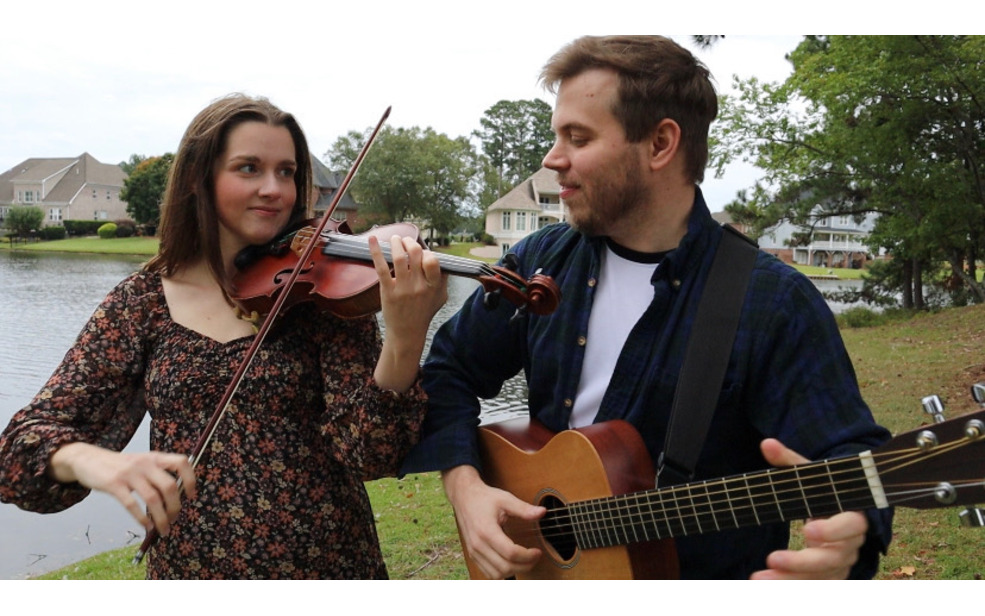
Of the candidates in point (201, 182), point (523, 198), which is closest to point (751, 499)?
point (201, 182)

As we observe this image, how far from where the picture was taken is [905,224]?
13078 millimetres

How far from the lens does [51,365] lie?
12.3 m

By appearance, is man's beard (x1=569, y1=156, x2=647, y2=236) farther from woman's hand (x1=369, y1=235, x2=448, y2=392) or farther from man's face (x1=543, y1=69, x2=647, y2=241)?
woman's hand (x1=369, y1=235, x2=448, y2=392)

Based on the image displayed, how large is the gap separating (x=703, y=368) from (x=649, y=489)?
318 millimetres

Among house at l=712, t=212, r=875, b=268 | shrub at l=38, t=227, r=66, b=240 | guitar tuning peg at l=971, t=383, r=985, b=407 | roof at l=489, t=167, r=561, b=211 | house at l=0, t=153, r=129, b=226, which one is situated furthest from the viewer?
shrub at l=38, t=227, r=66, b=240

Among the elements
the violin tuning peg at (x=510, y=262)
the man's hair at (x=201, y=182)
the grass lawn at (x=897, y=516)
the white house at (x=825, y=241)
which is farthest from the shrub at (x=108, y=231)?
the violin tuning peg at (x=510, y=262)

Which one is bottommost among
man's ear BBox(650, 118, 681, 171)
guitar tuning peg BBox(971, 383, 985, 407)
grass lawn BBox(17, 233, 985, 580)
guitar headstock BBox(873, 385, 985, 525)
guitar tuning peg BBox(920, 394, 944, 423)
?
grass lawn BBox(17, 233, 985, 580)

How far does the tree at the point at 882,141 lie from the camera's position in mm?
9703

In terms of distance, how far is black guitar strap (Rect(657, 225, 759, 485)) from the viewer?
1.84 meters

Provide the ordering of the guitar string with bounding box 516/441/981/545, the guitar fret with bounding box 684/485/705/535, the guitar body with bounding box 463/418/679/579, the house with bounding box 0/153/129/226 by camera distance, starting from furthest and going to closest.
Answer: the house with bounding box 0/153/129/226, the guitar body with bounding box 463/418/679/579, the guitar fret with bounding box 684/485/705/535, the guitar string with bounding box 516/441/981/545

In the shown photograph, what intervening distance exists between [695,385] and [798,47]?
1667 centimetres

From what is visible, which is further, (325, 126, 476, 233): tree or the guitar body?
(325, 126, 476, 233): tree

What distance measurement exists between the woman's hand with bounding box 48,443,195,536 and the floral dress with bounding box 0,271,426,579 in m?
0.24

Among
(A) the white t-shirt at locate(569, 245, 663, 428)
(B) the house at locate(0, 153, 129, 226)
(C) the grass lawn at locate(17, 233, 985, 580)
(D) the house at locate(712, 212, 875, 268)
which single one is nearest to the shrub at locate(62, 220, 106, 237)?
(B) the house at locate(0, 153, 129, 226)
